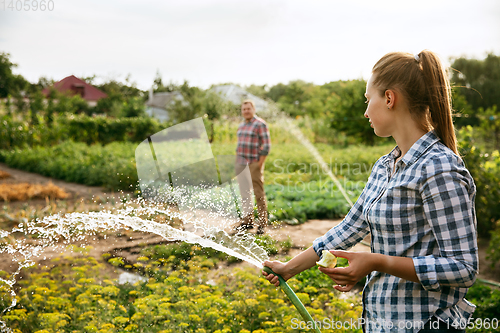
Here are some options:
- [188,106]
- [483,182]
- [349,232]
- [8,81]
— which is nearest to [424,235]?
[349,232]

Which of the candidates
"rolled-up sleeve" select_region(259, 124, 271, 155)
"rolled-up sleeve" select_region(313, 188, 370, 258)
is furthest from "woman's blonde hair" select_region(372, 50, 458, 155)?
"rolled-up sleeve" select_region(259, 124, 271, 155)

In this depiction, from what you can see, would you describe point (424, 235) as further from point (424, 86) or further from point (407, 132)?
point (424, 86)

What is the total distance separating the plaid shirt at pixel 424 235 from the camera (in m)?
0.95

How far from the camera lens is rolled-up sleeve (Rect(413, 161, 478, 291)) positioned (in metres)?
0.95

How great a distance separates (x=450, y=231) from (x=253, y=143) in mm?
4403

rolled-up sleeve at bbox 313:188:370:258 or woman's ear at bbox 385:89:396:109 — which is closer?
woman's ear at bbox 385:89:396:109

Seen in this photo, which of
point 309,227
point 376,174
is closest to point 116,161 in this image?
point 309,227

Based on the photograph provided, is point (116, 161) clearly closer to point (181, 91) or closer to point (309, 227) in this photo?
point (309, 227)

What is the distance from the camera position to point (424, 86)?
3.55 feet

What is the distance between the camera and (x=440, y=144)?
3.53 ft

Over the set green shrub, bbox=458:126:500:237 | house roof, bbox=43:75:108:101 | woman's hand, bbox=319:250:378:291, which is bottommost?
green shrub, bbox=458:126:500:237

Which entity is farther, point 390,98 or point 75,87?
point 75,87

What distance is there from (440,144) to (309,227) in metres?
4.54

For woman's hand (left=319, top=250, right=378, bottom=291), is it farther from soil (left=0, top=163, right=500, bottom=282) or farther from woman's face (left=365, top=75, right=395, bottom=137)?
soil (left=0, top=163, right=500, bottom=282)
